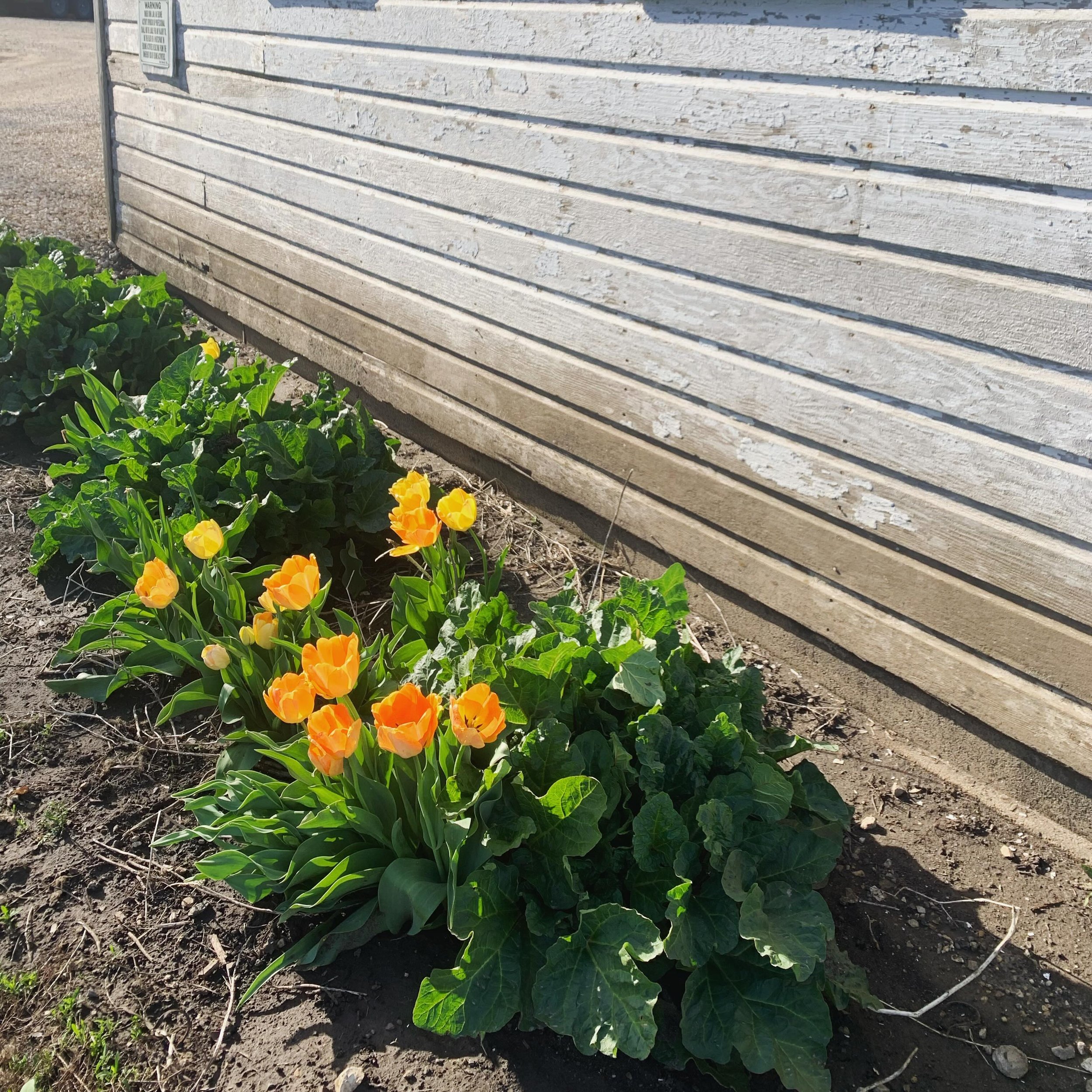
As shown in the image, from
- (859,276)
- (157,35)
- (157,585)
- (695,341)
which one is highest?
(157,35)

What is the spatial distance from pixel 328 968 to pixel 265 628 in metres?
0.78

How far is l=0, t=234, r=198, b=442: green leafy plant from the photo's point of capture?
4.12m

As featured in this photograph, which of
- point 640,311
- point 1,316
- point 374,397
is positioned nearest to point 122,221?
point 1,316

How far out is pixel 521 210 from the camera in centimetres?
333

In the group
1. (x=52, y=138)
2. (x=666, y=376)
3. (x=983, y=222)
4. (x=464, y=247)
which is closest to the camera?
(x=983, y=222)

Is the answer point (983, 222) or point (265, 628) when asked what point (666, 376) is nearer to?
point (983, 222)

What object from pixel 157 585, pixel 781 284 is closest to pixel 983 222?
pixel 781 284

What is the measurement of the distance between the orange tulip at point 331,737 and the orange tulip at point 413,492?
2.19 feet

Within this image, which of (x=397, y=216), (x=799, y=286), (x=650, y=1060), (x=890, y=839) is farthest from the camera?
(x=397, y=216)

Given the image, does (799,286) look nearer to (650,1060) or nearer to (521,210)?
(521,210)

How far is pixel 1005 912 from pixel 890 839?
0.30 m

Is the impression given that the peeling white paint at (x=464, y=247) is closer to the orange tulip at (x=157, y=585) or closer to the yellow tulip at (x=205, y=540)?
the yellow tulip at (x=205, y=540)

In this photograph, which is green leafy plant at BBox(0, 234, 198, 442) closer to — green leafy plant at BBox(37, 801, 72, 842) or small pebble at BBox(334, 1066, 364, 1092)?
green leafy plant at BBox(37, 801, 72, 842)

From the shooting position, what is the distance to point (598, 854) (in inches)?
77.7
